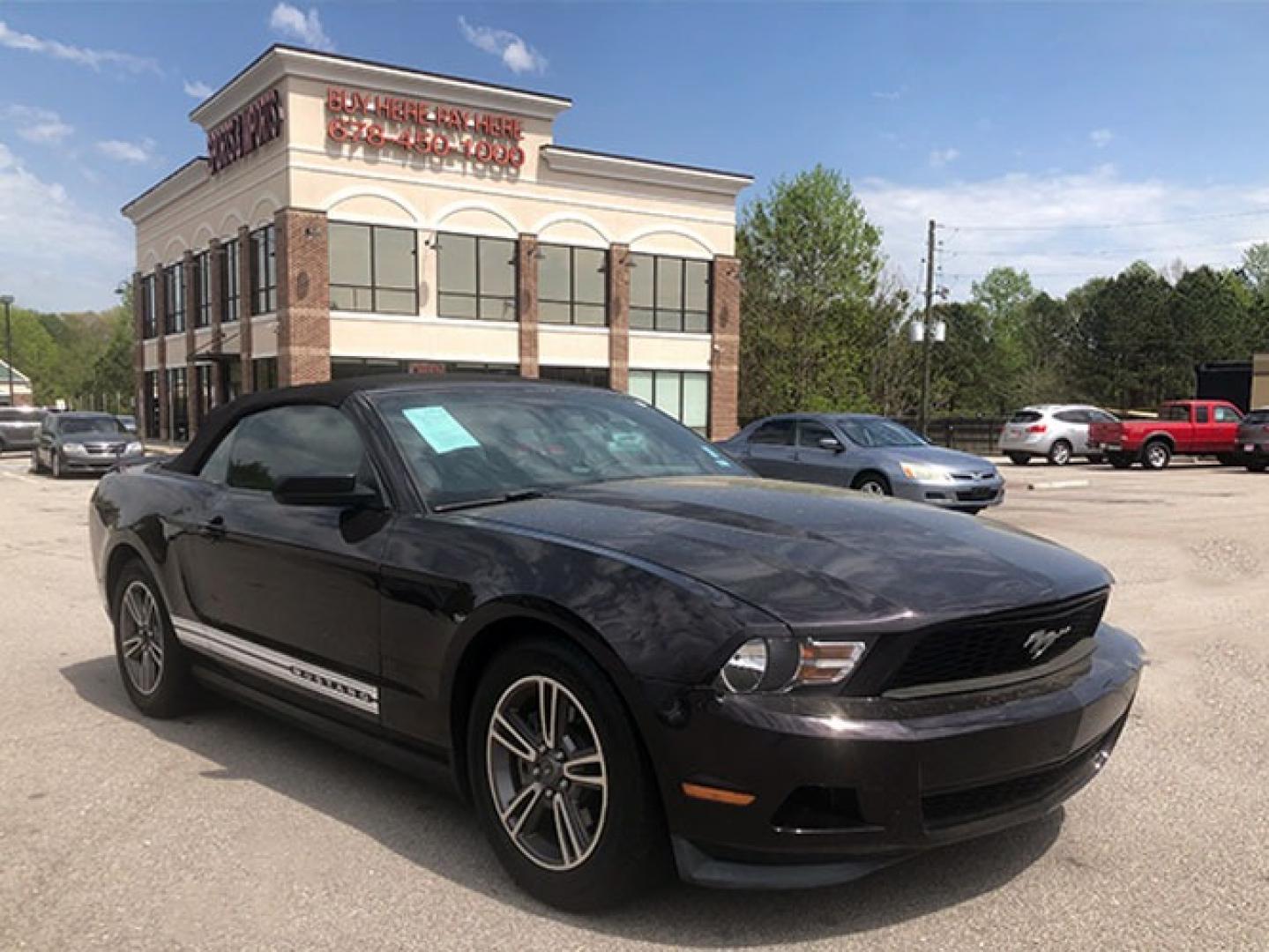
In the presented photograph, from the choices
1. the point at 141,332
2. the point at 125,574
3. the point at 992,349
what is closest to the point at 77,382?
the point at 141,332

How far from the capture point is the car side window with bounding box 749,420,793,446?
14.2 metres

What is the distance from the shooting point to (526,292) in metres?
33.2

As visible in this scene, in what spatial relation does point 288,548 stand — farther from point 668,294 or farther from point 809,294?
point 809,294

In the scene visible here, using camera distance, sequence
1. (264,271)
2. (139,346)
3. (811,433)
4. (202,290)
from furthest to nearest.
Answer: (139,346), (202,290), (264,271), (811,433)

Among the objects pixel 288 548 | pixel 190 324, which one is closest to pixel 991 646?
pixel 288 548

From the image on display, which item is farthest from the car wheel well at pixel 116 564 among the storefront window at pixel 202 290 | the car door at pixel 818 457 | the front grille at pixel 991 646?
the storefront window at pixel 202 290

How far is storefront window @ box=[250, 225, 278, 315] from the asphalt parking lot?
2742 cm

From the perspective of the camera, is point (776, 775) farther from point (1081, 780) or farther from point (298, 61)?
point (298, 61)

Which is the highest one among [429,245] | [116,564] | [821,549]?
[429,245]

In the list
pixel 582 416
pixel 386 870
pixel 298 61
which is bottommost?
pixel 386 870

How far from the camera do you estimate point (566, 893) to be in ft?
9.24

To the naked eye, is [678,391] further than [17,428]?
Yes

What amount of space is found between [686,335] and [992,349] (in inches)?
2211

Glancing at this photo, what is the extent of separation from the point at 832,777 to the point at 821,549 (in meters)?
0.67
